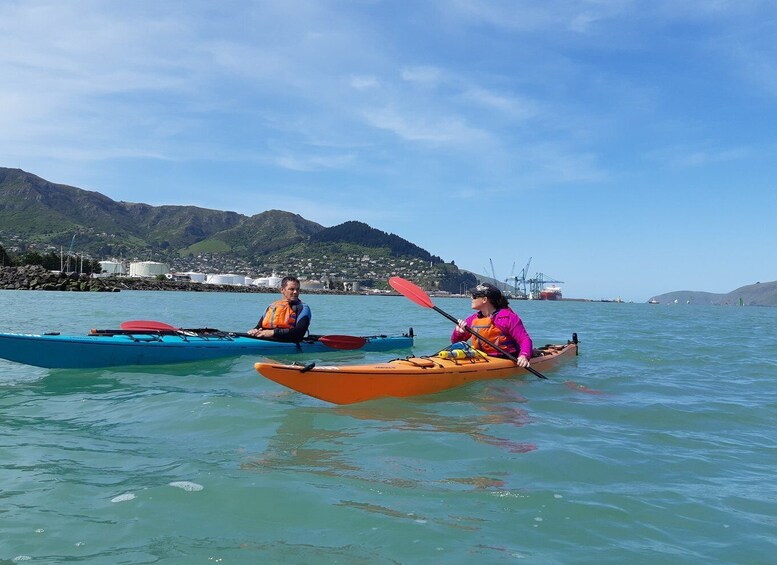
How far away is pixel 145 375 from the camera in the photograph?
9055mm

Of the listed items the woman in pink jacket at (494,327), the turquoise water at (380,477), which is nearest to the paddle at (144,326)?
the turquoise water at (380,477)

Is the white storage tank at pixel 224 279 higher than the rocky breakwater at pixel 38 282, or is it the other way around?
the white storage tank at pixel 224 279

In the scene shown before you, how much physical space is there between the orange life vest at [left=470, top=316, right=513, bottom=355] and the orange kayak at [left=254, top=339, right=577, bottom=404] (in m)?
0.37

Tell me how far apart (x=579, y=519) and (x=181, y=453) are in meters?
3.21

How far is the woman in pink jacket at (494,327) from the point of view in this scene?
8.77 metres

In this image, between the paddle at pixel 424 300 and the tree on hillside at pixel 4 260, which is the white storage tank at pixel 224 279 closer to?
the tree on hillside at pixel 4 260

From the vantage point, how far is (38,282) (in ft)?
180

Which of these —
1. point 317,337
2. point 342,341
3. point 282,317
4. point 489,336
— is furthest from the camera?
point 342,341

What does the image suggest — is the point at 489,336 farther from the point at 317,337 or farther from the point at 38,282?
the point at 38,282

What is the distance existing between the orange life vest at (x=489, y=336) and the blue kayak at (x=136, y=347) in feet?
13.3

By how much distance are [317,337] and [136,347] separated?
12.2 ft

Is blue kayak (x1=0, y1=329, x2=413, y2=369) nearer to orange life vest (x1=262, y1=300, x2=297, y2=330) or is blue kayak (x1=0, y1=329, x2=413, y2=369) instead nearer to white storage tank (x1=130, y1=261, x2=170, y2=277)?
orange life vest (x1=262, y1=300, x2=297, y2=330)

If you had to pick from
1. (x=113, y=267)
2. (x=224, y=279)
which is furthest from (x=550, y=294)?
(x=113, y=267)

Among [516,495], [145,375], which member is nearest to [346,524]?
[516,495]
